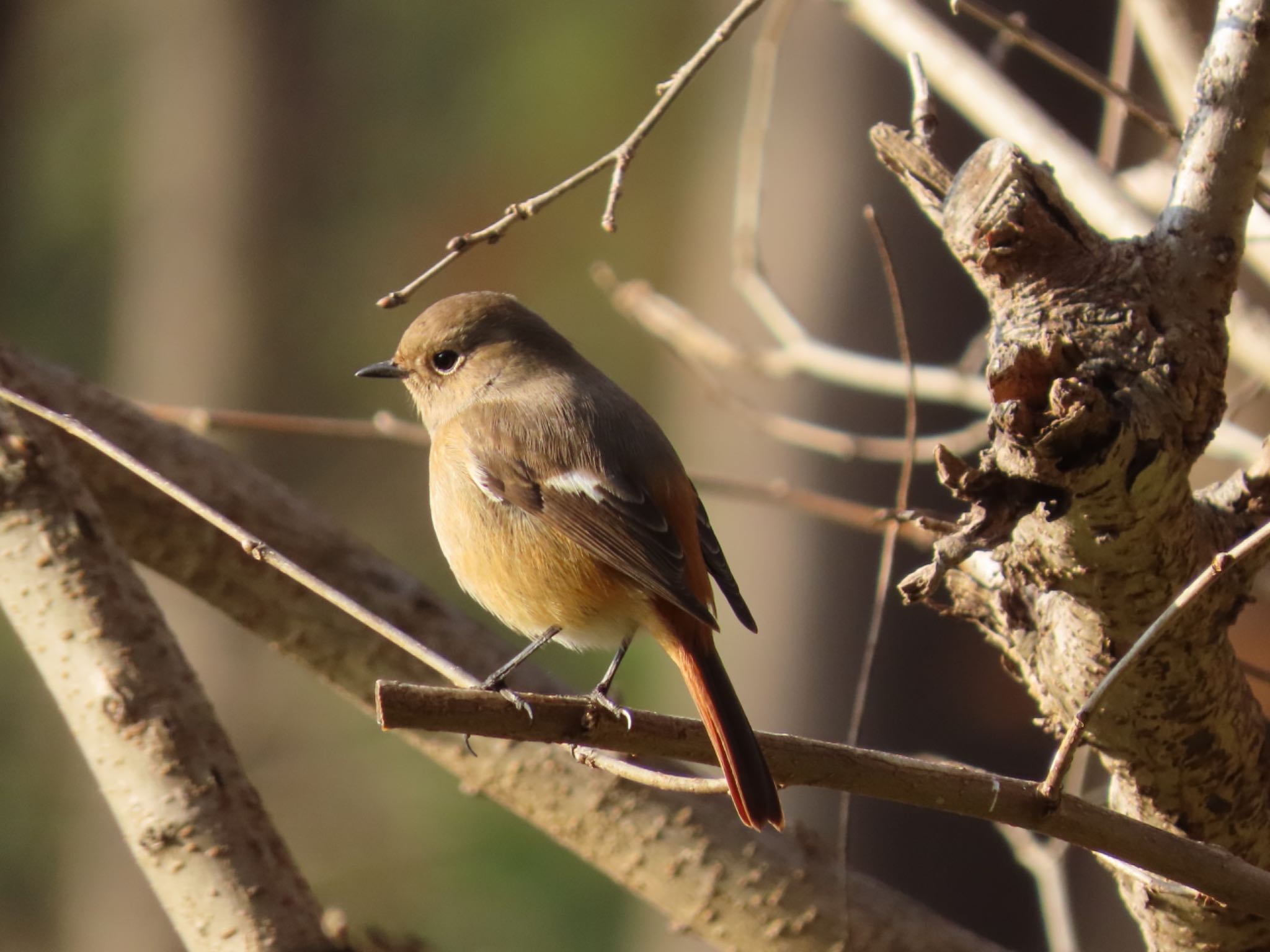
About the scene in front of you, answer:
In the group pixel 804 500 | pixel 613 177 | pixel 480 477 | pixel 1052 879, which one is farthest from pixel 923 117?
pixel 1052 879

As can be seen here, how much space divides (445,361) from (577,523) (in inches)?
26.8

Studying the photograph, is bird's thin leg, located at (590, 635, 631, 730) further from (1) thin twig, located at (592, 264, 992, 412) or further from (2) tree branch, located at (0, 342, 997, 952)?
(1) thin twig, located at (592, 264, 992, 412)

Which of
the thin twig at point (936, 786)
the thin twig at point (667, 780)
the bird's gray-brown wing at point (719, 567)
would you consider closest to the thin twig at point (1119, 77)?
the bird's gray-brown wing at point (719, 567)

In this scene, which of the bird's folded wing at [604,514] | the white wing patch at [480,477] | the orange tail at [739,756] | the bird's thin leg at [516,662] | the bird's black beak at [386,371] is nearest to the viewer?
the orange tail at [739,756]

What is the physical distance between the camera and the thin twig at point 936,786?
1520 mm

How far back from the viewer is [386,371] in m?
2.94

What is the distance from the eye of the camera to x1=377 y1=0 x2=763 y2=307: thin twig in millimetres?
1781

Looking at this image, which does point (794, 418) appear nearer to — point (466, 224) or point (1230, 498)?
point (1230, 498)

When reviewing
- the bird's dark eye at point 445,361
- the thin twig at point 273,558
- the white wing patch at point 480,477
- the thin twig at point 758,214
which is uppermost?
the thin twig at point 758,214

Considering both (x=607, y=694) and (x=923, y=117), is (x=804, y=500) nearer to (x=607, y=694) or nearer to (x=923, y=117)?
(x=607, y=694)

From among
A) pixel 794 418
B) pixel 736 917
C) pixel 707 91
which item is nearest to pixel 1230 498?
pixel 736 917

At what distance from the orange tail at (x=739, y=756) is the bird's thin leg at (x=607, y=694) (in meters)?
0.13

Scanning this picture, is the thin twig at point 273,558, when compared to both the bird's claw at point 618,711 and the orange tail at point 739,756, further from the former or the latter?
the orange tail at point 739,756

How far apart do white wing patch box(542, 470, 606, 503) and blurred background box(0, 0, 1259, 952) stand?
225 centimetres
